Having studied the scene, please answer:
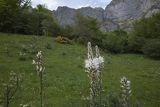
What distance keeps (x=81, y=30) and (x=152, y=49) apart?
38.2 feet

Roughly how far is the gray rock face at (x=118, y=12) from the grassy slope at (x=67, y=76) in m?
125

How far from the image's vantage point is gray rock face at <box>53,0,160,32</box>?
16625 cm

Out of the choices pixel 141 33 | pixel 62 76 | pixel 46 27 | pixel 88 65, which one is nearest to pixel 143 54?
pixel 141 33

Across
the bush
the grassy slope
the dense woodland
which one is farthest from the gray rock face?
the grassy slope

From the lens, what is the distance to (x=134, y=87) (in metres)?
26.6

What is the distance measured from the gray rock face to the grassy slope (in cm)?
12494

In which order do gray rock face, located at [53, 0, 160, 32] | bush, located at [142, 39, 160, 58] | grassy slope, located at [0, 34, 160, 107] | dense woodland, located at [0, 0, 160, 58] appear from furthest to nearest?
gray rock face, located at [53, 0, 160, 32] → dense woodland, located at [0, 0, 160, 58] → bush, located at [142, 39, 160, 58] → grassy slope, located at [0, 34, 160, 107]

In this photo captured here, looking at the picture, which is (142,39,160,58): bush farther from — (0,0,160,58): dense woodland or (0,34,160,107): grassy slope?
(0,34,160,107): grassy slope

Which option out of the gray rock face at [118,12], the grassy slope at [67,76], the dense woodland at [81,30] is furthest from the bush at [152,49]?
the gray rock face at [118,12]

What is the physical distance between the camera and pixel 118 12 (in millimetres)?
194750

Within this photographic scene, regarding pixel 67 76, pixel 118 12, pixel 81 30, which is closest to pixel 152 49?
pixel 81 30

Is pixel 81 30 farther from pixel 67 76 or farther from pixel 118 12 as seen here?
pixel 118 12

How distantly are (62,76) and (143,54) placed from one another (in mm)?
25602

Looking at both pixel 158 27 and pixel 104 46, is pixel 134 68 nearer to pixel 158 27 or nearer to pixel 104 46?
pixel 104 46
